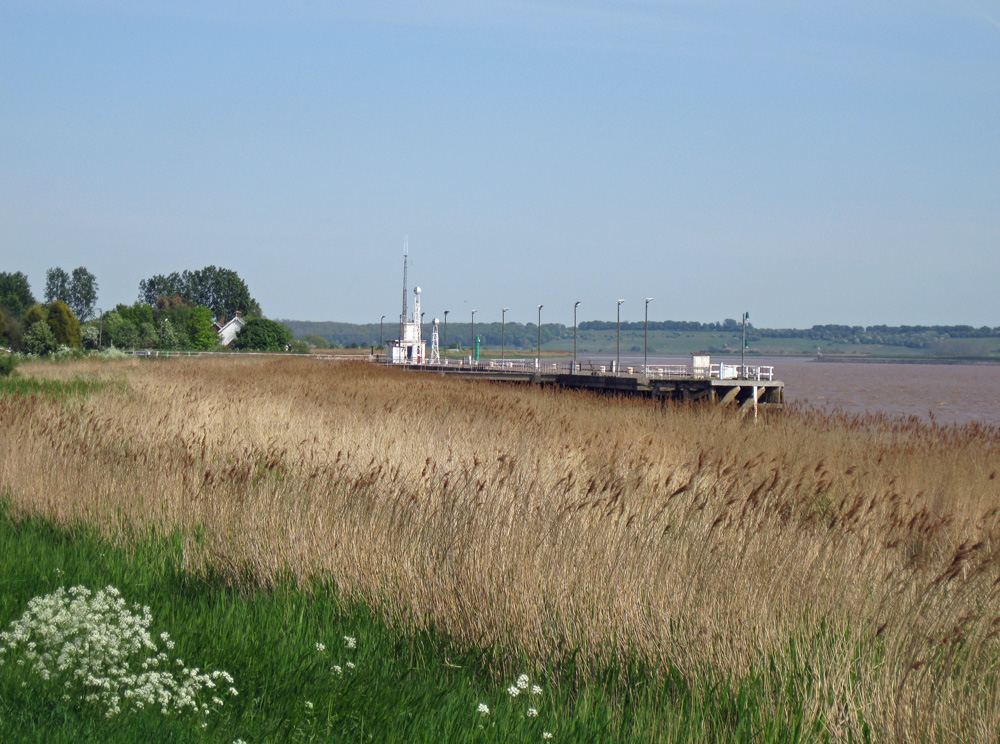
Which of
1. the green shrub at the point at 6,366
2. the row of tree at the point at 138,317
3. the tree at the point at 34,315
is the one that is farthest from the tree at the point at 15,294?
the green shrub at the point at 6,366

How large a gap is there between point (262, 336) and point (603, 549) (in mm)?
111459

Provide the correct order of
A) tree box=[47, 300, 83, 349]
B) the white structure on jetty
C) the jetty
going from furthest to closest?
1. tree box=[47, 300, 83, 349]
2. the white structure on jetty
3. the jetty

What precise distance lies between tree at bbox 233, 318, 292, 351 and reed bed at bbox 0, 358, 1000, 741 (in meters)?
102

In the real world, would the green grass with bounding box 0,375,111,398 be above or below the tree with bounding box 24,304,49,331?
below

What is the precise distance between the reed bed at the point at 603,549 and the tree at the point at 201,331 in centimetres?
10898

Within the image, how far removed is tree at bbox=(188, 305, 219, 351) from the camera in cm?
11806

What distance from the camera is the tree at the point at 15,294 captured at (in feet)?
444

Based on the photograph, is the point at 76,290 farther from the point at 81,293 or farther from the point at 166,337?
the point at 166,337

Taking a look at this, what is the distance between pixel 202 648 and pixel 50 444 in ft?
20.3

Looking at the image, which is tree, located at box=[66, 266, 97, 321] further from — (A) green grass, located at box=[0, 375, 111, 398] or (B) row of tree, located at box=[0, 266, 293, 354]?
(A) green grass, located at box=[0, 375, 111, 398]

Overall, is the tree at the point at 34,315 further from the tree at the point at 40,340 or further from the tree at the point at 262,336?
the tree at the point at 262,336

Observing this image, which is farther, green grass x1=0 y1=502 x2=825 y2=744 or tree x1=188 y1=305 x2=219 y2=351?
tree x1=188 y1=305 x2=219 y2=351

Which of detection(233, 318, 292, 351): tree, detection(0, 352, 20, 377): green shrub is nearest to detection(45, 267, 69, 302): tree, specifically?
detection(233, 318, 292, 351): tree

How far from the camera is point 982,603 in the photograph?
19.2 ft
